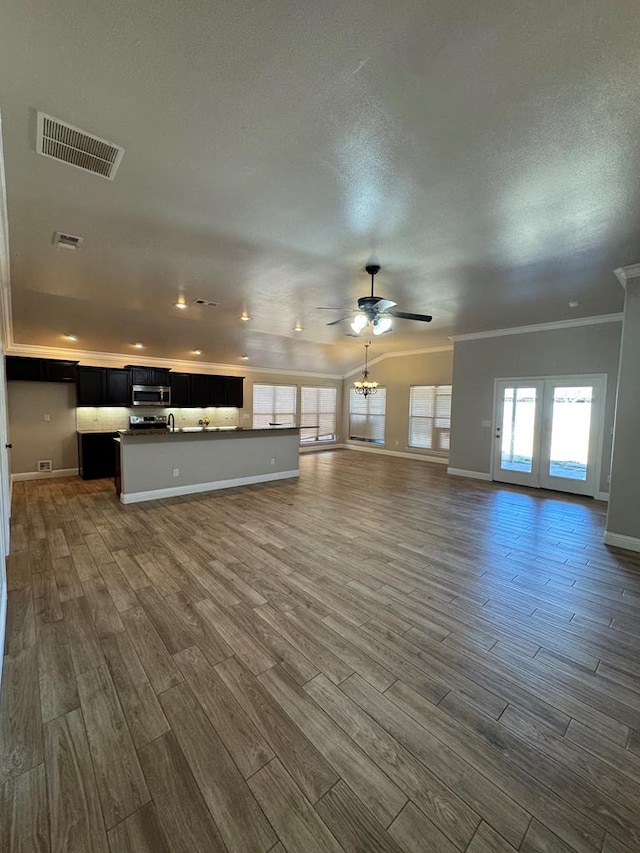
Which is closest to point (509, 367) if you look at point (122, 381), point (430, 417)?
point (430, 417)

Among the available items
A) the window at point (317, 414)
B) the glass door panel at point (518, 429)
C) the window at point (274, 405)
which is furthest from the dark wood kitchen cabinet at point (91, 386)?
the glass door panel at point (518, 429)

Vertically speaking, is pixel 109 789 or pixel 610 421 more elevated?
pixel 610 421

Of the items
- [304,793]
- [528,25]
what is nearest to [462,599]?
[304,793]

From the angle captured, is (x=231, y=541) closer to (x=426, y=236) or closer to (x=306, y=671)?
(x=306, y=671)

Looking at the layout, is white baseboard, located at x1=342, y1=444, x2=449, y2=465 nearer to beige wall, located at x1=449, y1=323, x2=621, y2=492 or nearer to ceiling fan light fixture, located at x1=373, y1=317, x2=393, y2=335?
beige wall, located at x1=449, y1=323, x2=621, y2=492

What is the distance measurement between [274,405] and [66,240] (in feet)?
23.7

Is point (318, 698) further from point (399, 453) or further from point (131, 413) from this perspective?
point (399, 453)

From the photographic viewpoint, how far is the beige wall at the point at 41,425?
6.48 m

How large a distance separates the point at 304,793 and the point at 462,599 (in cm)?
183

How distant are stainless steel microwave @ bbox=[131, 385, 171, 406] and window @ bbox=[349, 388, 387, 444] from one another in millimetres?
5808

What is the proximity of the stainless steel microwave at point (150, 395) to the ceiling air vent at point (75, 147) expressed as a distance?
6.03 meters

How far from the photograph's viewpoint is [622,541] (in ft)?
12.6

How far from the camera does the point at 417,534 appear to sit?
4.12 m

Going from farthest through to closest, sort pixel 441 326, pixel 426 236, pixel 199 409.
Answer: pixel 199 409 < pixel 441 326 < pixel 426 236
